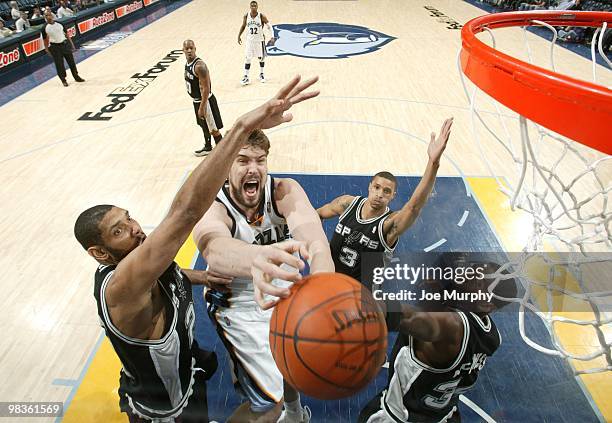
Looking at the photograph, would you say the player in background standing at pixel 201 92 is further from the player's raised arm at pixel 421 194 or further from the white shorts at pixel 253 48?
the player's raised arm at pixel 421 194

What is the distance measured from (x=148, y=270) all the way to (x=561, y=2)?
17484mm

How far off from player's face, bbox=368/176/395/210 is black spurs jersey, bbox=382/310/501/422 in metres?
1.13

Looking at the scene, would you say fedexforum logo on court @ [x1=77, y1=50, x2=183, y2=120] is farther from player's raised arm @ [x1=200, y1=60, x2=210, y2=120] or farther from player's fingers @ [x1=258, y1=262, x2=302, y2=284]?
player's fingers @ [x1=258, y1=262, x2=302, y2=284]

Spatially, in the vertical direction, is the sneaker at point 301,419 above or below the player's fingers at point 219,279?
below

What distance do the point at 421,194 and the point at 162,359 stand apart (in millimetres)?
1821

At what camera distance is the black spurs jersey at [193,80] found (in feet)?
18.5

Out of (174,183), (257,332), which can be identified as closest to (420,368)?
(257,332)

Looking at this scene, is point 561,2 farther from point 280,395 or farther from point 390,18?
point 280,395

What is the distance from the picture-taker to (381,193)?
3094 mm

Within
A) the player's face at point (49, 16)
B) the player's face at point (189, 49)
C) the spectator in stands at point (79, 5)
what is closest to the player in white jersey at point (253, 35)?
the player's face at point (189, 49)

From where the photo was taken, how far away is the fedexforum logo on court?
300 inches

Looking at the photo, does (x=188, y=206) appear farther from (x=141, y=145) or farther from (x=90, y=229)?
(x=141, y=145)

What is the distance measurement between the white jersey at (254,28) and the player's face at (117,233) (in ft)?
24.3

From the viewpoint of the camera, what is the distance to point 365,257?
3.05 meters
